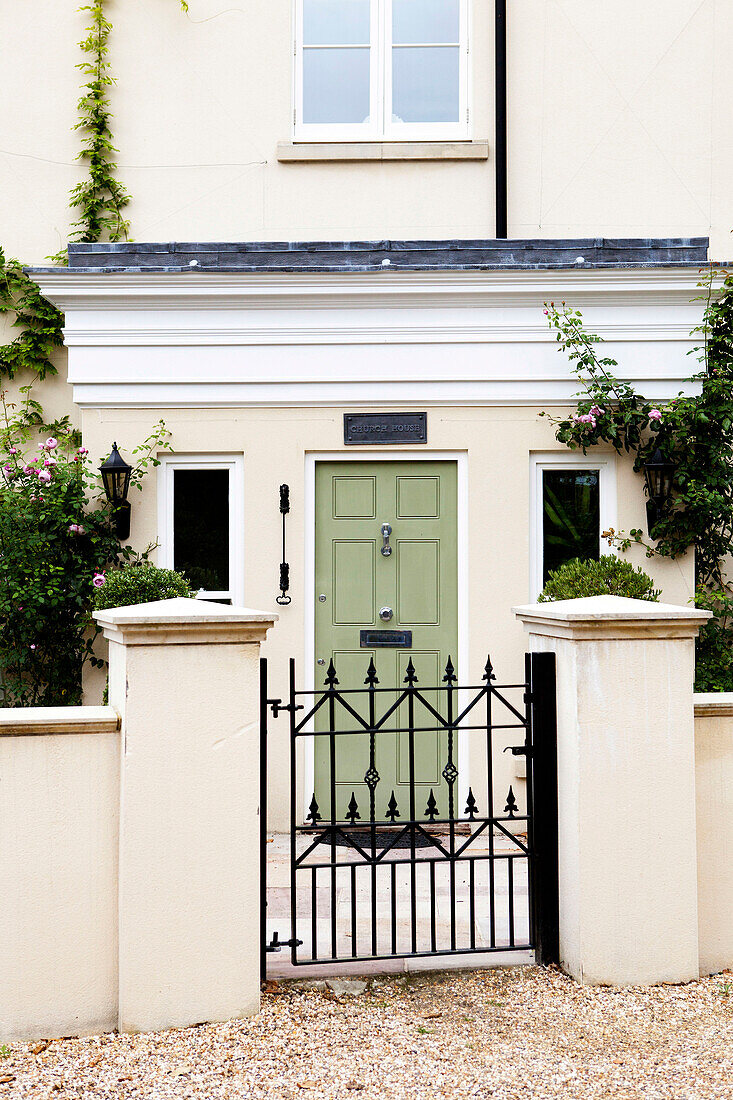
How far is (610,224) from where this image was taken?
25.0ft

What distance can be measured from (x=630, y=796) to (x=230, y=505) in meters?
3.57

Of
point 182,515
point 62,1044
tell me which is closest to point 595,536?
point 182,515

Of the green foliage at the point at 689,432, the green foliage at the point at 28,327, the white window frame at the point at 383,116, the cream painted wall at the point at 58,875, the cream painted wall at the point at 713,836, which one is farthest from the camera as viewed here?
the white window frame at the point at 383,116

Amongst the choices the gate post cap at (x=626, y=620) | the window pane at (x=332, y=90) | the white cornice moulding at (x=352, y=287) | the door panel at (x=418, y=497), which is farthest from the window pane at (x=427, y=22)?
the gate post cap at (x=626, y=620)

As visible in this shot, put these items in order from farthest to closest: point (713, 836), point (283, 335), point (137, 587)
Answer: point (283, 335) < point (137, 587) < point (713, 836)

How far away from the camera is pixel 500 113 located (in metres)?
7.53

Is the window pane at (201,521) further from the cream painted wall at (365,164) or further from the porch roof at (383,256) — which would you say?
the cream painted wall at (365,164)

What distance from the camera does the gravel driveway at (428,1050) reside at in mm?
3303

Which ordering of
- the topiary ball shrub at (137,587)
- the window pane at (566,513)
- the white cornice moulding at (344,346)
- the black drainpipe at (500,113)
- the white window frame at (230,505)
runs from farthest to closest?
the black drainpipe at (500,113) → the window pane at (566,513) → the white window frame at (230,505) → the white cornice moulding at (344,346) → the topiary ball shrub at (137,587)

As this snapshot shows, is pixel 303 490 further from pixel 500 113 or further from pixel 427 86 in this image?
pixel 427 86

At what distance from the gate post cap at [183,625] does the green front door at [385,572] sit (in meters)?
2.73

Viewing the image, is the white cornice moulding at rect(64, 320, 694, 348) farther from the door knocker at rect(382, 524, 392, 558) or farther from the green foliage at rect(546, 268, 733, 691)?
the door knocker at rect(382, 524, 392, 558)

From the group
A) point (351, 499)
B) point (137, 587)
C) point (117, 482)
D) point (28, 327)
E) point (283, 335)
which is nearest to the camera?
point (137, 587)

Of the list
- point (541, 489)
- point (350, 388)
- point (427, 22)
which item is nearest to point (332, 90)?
point (427, 22)
